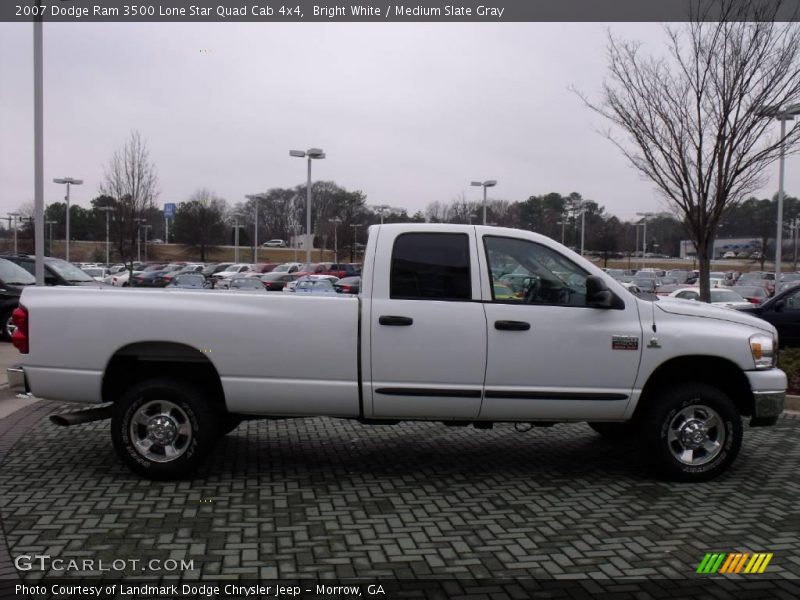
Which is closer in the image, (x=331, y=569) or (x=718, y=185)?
(x=331, y=569)

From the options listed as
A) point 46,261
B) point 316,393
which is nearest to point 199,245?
point 46,261

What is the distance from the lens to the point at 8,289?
14.4 meters

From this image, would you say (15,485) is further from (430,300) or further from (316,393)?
(430,300)

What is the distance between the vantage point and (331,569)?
13.5 feet

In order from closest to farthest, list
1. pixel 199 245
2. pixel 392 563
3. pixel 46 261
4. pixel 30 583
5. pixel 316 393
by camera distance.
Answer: pixel 30 583 < pixel 392 563 < pixel 316 393 < pixel 46 261 < pixel 199 245

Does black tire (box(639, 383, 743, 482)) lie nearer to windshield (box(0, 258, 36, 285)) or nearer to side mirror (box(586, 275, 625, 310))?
side mirror (box(586, 275, 625, 310))

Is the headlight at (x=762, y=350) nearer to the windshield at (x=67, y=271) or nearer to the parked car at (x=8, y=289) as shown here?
the parked car at (x=8, y=289)

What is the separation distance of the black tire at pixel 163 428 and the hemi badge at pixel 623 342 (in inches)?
124

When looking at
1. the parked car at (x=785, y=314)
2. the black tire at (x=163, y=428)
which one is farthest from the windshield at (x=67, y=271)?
the parked car at (x=785, y=314)

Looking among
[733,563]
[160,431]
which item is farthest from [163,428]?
[733,563]

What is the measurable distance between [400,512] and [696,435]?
8.19 feet

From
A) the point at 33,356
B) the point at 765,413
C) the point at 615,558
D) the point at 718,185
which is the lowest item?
the point at 615,558

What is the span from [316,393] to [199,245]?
6425 cm

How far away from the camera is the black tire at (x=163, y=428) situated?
18.3 feet
